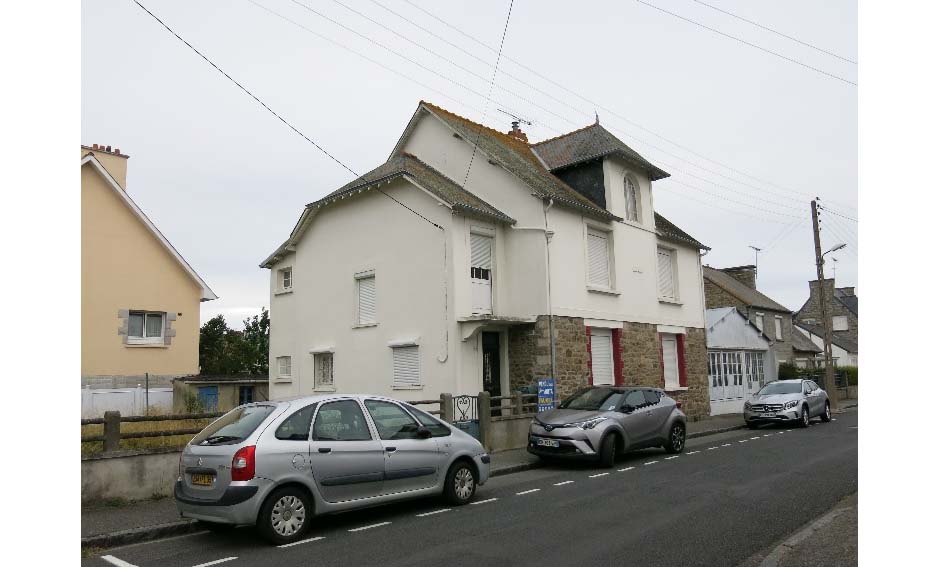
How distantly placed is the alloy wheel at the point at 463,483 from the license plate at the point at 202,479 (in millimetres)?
3292

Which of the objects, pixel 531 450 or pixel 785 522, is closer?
pixel 785 522

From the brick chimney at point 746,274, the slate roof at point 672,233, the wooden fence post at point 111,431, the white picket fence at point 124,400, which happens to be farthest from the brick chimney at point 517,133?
the brick chimney at point 746,274

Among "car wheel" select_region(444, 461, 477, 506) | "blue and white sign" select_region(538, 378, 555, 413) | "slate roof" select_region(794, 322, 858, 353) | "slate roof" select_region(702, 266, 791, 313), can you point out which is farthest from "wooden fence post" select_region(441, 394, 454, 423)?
"slate roof" select_region(794, 322, 858, 353)

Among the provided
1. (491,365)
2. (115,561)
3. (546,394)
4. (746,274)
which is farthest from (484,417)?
(746,274)

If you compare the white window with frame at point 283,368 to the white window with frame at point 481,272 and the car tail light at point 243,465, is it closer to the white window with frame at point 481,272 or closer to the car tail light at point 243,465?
the white window with frame at point 481,272

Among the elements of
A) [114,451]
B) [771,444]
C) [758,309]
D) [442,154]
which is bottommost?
[771,444]

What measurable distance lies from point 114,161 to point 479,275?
12.4 meters

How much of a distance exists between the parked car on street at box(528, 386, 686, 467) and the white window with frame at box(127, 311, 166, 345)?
12462 millimetres

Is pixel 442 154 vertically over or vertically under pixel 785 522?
over

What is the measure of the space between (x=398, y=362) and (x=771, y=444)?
9457 millimetres

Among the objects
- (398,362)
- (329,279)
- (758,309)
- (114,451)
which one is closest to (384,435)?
(114,451)

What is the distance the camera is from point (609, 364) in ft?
67.6

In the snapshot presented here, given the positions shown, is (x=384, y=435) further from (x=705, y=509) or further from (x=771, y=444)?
(x=771, y=444)

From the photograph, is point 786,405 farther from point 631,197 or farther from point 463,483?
point 463,483
